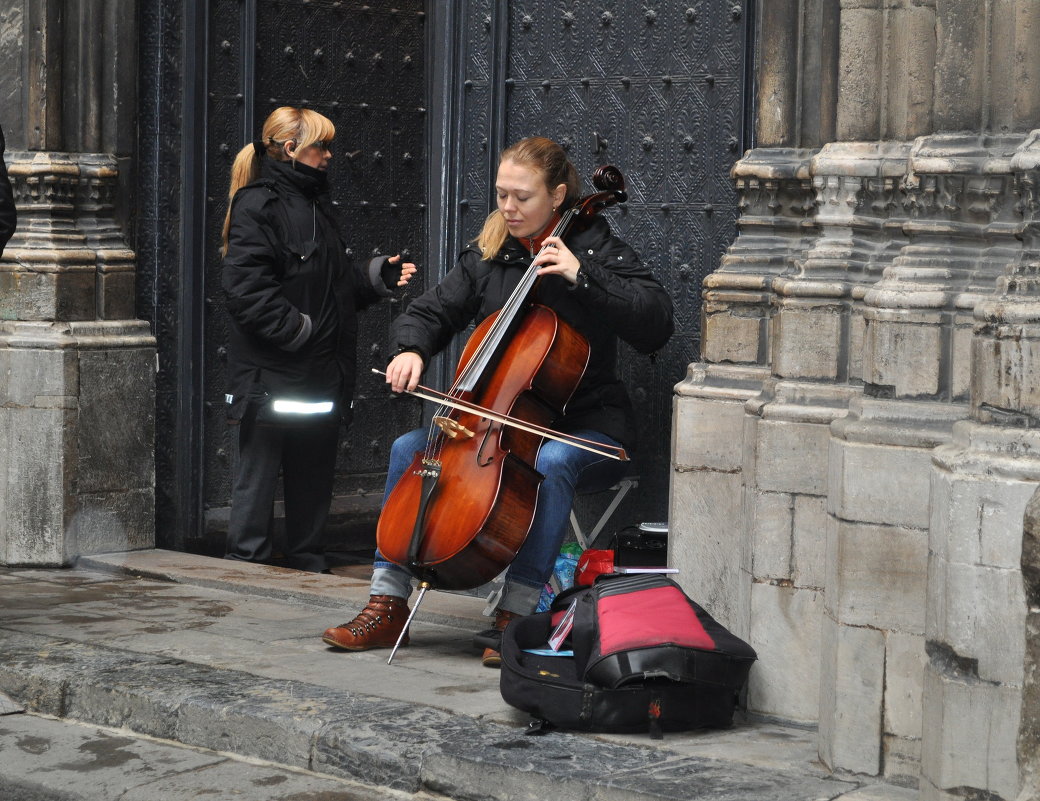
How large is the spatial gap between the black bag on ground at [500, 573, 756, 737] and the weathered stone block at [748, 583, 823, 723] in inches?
5.2

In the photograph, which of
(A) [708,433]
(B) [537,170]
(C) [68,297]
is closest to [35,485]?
(C) [68,297]

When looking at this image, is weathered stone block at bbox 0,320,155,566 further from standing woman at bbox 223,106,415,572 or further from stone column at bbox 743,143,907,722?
stone column at bbox 743,143,907,722

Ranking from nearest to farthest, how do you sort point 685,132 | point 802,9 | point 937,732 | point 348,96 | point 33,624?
1. point 937,732
2. point 802,9
3. point 33,624
4. point 685,132
5. point 348,96

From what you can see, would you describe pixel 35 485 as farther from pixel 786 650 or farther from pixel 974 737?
pixel 974 737

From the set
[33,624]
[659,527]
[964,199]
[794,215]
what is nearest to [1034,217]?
Result: [964,199]

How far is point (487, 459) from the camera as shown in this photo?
5.45m

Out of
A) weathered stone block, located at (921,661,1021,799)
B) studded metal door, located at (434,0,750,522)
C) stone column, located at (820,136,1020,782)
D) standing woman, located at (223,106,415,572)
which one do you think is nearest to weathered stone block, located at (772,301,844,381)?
stone column, located at (820,136,1020,782)

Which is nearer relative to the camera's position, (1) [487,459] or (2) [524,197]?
(1) [487,459]

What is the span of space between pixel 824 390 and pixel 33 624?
2.83m

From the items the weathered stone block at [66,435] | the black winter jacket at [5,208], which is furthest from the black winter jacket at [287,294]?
the black winter jacket at [5,208]

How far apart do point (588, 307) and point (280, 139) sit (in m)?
1.86

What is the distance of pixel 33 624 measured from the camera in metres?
6.27

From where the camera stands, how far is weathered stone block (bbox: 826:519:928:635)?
14.7ft

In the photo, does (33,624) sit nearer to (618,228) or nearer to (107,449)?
(107,449)
